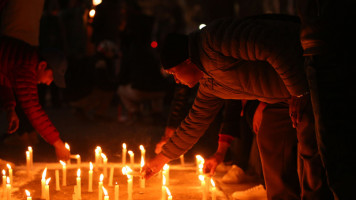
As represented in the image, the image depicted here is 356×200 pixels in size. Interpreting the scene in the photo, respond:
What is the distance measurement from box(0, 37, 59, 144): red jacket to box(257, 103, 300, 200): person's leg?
224 centimetres

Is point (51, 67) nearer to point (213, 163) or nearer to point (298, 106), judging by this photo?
point (213, 163)

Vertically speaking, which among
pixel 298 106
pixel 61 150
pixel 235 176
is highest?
pixel 298 106

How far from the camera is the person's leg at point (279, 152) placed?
11.6 ft

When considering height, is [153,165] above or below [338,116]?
below

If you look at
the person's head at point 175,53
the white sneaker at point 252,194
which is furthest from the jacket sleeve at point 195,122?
the white sneaker at point 252,194

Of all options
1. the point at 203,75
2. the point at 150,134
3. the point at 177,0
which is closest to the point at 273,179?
the point at 203,75

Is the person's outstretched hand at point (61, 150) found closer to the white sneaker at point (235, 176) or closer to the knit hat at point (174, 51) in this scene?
the white sneaker at point (235, 176)

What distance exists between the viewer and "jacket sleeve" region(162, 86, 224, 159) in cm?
388

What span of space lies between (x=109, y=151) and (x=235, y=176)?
7.11 ft

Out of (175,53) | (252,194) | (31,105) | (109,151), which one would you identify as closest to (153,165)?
(252,194)

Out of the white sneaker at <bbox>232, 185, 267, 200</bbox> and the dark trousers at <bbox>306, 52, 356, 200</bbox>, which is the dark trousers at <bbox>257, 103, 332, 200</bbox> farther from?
the dark trousers at <bbox>306, 52, 356, 200</bbox>

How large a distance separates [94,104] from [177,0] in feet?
62.0

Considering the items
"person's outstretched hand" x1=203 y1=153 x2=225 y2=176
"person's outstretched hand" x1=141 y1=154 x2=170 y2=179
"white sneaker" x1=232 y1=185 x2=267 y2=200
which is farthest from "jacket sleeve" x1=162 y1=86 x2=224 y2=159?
"white sneaker" x1=232 y1=185 x2=267 y2=200

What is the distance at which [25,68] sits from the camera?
4.68 metres
